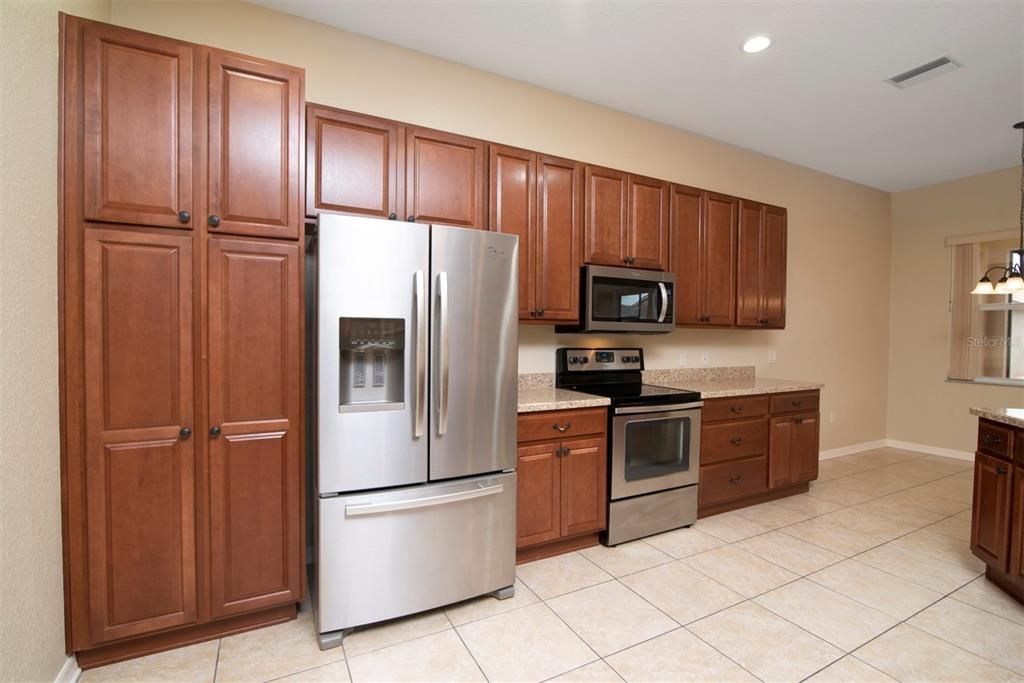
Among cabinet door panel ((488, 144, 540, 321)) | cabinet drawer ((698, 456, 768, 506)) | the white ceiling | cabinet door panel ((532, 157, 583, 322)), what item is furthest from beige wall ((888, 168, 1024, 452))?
cabinet door panel ((488, 144, 540, 321))

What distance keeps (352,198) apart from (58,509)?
1.69m

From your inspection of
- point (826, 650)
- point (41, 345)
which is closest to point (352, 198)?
point (41, 345)

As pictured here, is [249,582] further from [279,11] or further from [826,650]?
[279,11]

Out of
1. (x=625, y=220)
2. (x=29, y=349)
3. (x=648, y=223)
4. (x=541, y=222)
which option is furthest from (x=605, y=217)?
(x=29, y=349)

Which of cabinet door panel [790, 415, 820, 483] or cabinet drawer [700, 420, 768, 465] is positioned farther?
cabinet door panel [790, 415, 820, 483]

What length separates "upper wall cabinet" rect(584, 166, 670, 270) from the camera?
301 cm

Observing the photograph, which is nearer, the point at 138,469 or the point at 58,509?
the point at 58,509

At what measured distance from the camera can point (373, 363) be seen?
2068mm

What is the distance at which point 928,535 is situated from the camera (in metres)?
3.06

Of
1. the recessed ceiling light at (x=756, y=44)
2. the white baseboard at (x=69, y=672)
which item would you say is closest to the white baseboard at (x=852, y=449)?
the recessed ceiling light at (x=756, y=44)

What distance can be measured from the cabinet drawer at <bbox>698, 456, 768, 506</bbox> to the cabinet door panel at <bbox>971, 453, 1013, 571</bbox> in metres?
1.18

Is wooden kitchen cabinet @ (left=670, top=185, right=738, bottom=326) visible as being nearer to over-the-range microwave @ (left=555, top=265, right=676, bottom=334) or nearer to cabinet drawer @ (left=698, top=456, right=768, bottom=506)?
over-the-range microwave @ (left=555, top=265, right=676, bottom=334)

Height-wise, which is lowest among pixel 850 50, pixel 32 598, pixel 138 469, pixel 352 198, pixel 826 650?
pixel 826 650

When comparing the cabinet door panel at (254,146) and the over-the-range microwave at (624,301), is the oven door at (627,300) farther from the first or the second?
the cabinet door panel at (254,146)
